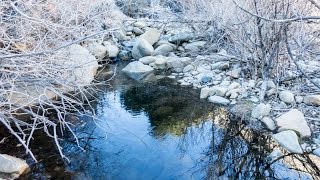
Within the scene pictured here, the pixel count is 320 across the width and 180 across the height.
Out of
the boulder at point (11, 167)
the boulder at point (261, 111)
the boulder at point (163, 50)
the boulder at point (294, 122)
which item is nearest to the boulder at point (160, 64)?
the boulder at point (163, 50)

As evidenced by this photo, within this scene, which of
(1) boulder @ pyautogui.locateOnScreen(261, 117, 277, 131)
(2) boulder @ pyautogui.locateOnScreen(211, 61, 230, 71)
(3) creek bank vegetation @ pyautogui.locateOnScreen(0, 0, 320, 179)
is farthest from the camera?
(2) boulder @ pyautogui.locateOnScreen(211, 61, 230, 71)

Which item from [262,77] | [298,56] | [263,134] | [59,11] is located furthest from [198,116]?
[59,11]

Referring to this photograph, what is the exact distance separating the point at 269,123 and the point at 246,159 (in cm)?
100

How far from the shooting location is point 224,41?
8.95 m

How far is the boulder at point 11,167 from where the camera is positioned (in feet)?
13.9

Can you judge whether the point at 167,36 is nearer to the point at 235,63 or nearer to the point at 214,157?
the point at 235,63

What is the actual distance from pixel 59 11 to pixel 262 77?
13.2 ft

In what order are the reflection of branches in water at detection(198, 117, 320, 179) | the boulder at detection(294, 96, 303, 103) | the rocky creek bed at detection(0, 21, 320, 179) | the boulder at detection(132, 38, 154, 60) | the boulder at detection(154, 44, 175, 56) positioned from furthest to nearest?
the boulder at detection(154, 44, 175, 56) → the boulder at detection(132, 38, 154, 60) → the boulder at detection(294, 96, 303, 103) → the rocky creek bed at detection(0, 21, 320, 179) → the reflection of branches in water at detection(198, 117, 320, 179)

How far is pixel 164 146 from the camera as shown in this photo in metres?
5.10

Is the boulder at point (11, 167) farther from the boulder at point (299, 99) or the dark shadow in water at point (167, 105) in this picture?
the boulder at point (299, 99)

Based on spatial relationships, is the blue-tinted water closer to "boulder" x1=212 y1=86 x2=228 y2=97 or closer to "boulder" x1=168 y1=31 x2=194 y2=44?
"boulder" x1=212 y1=86 x2=228 y2=97

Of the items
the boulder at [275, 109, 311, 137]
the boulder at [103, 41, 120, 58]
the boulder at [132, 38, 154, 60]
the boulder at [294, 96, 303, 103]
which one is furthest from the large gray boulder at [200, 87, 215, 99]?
the boulder at [103, 41, 120, 58]

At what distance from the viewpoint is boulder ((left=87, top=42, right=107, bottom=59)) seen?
9.02 meters

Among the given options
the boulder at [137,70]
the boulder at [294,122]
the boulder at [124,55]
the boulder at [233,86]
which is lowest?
the boulder at [124,55]
